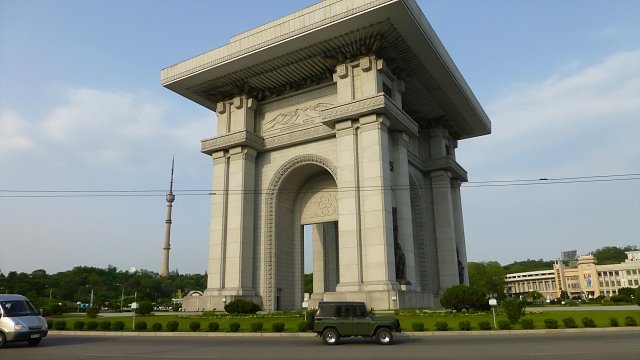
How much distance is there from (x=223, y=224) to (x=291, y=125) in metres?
8.79

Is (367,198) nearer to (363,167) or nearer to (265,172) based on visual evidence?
(363,167)

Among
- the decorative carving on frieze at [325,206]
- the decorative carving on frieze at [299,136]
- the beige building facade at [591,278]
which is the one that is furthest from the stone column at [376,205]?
the beige building facade at [591,278]

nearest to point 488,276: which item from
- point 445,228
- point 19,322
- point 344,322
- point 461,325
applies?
point 445,228

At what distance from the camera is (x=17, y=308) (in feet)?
52.5

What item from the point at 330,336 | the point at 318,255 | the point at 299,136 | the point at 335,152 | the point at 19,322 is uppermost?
the point at 299,136

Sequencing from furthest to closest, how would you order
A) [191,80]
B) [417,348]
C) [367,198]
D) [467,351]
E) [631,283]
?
[631,283], [191,80], [367,198], [417,348], [467,351]

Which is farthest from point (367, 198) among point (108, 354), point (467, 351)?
point (108, 354)

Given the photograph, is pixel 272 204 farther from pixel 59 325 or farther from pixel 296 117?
pixel 59 325

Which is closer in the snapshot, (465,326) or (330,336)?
(330,336)

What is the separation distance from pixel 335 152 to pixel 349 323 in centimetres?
1701

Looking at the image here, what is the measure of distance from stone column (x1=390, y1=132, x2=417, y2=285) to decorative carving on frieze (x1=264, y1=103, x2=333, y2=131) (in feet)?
18.9

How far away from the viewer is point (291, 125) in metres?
33.9

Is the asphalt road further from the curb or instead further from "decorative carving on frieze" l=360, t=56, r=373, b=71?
"decorative carving on frieze" l=360, t=56, r=373, b=71

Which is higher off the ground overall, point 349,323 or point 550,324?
point 349,323
